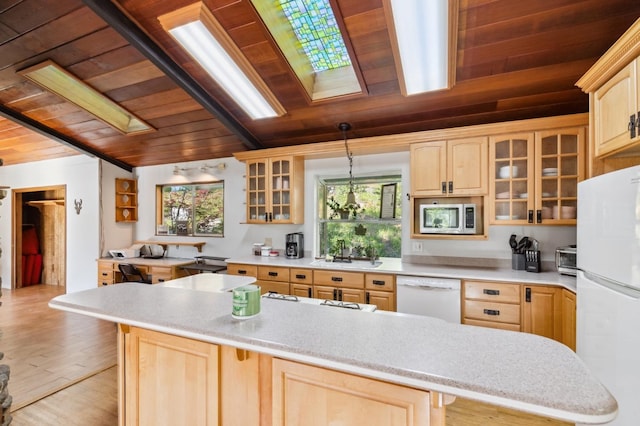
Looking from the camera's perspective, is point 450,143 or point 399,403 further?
point 450,143

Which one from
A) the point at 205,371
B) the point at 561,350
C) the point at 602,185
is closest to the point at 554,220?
the point at 602,185

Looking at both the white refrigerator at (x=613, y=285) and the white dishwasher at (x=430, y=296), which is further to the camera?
the white dishwasher at (x=430, y=296)

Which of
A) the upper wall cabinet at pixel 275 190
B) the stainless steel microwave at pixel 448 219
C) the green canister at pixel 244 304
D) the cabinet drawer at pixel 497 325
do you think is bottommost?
the cabinet drawer at pixel 497 325

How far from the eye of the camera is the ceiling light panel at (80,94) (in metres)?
3.19

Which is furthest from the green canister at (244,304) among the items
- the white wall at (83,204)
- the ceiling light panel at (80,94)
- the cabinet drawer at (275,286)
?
the white wall at (83,204)

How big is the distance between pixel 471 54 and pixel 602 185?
1.41m

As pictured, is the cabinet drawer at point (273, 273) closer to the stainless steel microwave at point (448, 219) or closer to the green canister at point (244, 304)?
the stainless steel microwave at point (448, 219)

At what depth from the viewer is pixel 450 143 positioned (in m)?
3.10

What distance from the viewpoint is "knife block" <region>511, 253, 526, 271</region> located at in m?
3.01

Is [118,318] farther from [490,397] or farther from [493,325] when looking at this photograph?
[493,325]

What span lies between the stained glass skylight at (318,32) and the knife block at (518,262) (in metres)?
2.57

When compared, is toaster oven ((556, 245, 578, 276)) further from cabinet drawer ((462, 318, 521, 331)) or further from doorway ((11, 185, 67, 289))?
doorway ((11, 185, 67, 289))

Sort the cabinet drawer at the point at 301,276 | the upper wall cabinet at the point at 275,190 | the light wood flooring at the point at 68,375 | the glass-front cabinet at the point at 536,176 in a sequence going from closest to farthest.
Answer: the light wood flooring at the point at 68,375 < the glass-front cabinet at the point at 536,176 < the cabinet drawer at the point at 301,276 < the upper wall cabinet at the point at 275,190

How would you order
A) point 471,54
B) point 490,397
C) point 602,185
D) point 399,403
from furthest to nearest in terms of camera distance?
point 471,54
point 602,185
point 399,403
point 490,397
